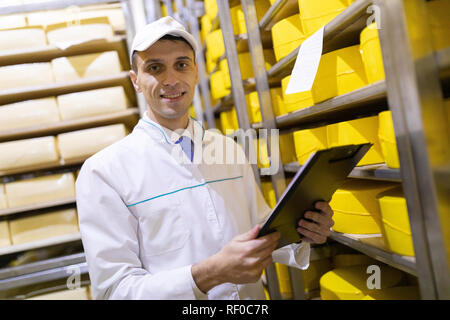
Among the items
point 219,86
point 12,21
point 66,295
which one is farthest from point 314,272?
point 12,21

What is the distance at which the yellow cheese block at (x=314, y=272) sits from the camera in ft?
5.69

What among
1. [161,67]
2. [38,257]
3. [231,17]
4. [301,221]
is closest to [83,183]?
[161,67]

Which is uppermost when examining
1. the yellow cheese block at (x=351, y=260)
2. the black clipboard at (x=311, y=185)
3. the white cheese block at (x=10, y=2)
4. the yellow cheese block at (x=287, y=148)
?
the white cheese block at (x=10, y=2)

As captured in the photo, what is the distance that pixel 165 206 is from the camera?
1189 millimetres

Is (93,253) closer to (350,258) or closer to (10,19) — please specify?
(350,258)

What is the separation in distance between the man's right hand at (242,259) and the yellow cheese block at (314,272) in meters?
0.87

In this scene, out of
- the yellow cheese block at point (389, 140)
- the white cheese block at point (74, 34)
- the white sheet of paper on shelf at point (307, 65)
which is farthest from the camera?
the white cheese block at point (74, 34)

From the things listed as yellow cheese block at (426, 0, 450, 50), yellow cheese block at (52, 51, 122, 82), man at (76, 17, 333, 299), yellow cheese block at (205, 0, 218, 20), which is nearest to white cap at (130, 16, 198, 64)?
man at (76, 17, 333, 299)

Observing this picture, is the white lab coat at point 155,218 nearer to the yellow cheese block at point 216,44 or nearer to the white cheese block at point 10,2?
the yellow cheese block at point 216,44

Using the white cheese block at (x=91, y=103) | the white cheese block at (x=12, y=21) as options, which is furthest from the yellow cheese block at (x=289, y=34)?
the white cheese block at (x=12, y=21)

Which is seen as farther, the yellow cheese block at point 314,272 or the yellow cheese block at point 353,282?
the yellow cheese block at point 314,272

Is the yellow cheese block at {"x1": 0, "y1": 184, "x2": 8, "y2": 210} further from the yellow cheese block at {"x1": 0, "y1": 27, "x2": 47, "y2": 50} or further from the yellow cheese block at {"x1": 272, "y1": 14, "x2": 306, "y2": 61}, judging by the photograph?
the yellow cheese block at {"x1": 272, "y1": 14, "x2": 306, "y2": 61}

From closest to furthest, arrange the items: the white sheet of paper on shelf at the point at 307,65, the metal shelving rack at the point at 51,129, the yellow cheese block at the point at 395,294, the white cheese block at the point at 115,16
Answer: the white sheet of paper on shelf at the point at 307,65 → the yellow cheese block at the point at 395,294 → the metal shelving rack at the point at 51,129 → the white cheese block at the point at 115,16

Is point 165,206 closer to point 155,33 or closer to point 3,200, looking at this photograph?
point 155,33
